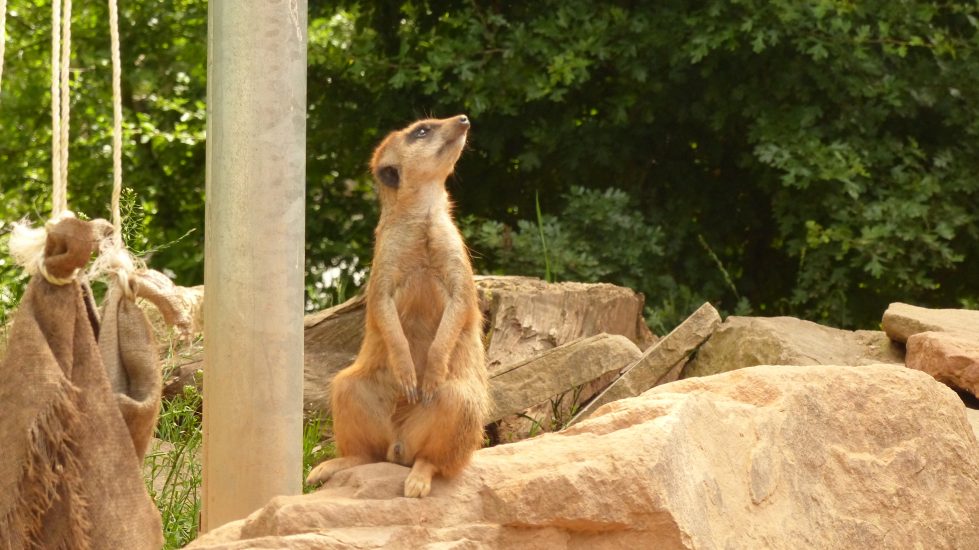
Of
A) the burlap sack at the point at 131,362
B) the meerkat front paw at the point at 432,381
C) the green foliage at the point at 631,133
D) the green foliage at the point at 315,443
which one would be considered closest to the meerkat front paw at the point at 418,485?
the meerkat front paw at the point at 432,381

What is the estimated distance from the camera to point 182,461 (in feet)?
16.4

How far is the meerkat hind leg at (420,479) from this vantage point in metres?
3.62

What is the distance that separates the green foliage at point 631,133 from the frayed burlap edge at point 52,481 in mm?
5168

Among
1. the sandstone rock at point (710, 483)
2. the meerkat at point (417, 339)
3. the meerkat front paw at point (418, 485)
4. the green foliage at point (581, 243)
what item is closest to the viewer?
the sandstone rock at point (710, 483)

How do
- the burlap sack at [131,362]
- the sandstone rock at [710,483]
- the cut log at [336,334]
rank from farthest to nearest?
the cut log at [336,334] < the sandstone rock at [710,483] < the burlap sack at [131,362]

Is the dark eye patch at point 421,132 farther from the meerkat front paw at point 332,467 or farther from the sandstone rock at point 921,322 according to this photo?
the sandstone rock at point 921,322

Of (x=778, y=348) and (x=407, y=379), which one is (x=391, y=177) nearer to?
(x=407, y=379)

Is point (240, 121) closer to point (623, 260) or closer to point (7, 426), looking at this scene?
point (7, 426)

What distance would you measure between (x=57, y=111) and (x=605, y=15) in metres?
5.96

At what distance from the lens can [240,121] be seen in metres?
4.11

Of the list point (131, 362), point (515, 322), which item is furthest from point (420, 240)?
point (515, 322)

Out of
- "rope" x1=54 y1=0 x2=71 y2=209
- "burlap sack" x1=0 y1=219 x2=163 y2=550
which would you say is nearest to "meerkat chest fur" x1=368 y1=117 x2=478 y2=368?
"burlap sack" x1=0 y1=219 x2=163 y2=550

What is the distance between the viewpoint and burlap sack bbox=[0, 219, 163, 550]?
2809mm

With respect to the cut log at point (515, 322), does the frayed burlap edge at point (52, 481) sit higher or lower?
higher
